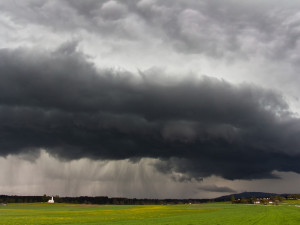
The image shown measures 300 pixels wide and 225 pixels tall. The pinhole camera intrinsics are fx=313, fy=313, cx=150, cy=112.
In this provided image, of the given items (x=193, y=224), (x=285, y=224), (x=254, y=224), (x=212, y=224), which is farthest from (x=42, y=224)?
(x=285, y=224)

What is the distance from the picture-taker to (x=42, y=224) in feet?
219

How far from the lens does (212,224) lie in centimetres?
6625

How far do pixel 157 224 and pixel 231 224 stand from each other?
15.6 m

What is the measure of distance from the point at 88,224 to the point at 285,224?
41863mm

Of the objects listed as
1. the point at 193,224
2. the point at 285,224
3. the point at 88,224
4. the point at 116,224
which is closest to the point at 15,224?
the point at 88,224

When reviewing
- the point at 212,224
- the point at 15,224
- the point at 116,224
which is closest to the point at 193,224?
the point at 212,224

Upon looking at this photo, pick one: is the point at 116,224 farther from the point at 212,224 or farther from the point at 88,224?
the point at 212,224

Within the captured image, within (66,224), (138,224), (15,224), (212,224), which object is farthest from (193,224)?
(15,224)

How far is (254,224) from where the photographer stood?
66.7m

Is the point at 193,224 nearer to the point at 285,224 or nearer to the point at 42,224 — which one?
the point at 285,224

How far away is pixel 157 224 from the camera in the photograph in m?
66.6

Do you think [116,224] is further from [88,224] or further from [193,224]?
[193,224]

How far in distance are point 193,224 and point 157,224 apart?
7.62m

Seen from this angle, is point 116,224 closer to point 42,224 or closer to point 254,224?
point 42,224
